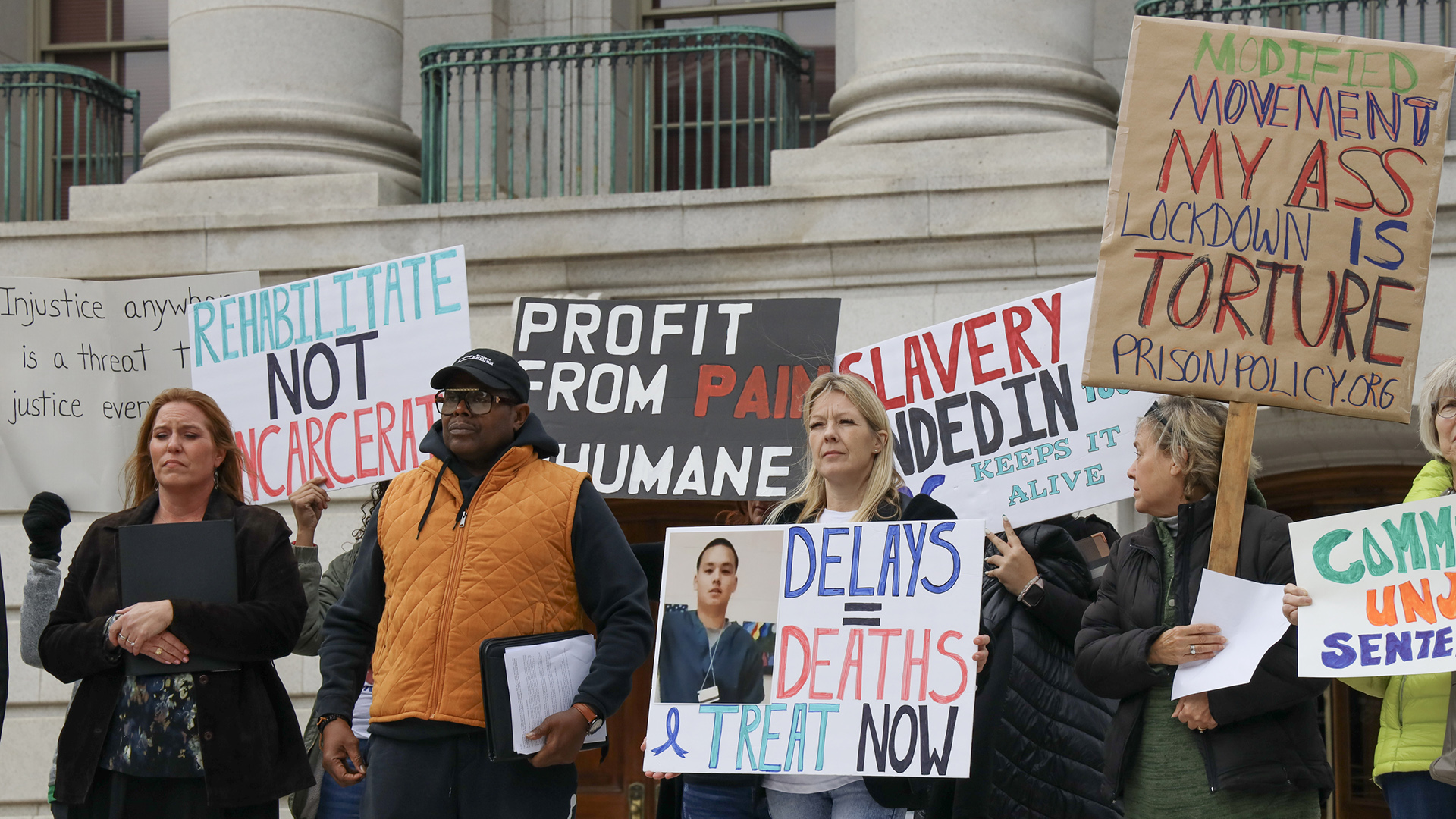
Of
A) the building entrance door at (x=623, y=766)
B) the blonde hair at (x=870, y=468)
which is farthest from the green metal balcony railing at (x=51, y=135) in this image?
the blonde hair at (x=870, y=468)

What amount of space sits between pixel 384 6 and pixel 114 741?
6.30 meters

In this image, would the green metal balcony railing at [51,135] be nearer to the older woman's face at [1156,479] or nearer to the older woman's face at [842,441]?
the older woman's face at [842,441]

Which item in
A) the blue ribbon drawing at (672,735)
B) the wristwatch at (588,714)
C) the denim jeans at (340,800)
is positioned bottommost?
the denim jeans at (340,800)

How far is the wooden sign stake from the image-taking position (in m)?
4.92

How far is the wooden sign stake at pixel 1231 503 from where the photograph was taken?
4922mm

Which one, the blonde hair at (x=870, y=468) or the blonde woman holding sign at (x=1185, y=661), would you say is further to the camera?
the blonde hair at (x=870, y=468)

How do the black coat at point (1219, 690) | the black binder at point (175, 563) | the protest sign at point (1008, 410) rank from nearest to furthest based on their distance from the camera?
the black coat at point (1219, 690) → the black binder at point (175, 563) → the protest sign at point (1008, 410)

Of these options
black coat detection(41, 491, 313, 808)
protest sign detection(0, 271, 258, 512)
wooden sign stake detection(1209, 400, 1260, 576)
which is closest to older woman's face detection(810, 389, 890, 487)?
wooden sign stake detection(1209, 400, 1260, 576)

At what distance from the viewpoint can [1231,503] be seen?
4.95 meters

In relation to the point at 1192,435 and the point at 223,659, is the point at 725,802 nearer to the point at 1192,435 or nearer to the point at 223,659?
the point at 223,659

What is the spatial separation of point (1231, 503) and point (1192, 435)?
0.89ft

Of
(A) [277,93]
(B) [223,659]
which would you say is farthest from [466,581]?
(A) [277,93]

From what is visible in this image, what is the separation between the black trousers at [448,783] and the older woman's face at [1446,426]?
2.56 metres

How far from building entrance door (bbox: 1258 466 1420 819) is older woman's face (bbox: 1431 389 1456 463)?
4692 millimetres
